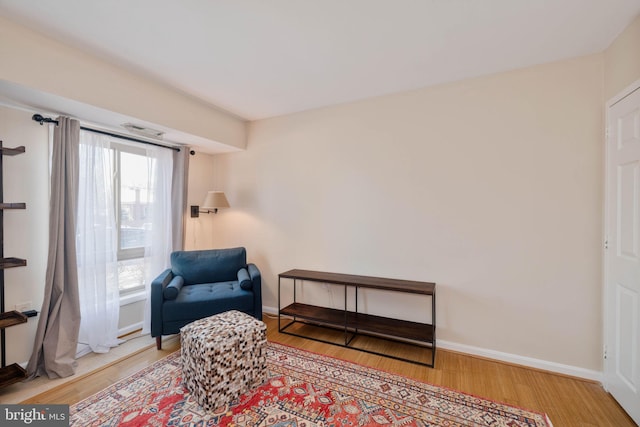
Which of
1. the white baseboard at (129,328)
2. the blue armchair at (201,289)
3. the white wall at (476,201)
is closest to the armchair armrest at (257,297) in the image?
the blue armchair at (201,289)

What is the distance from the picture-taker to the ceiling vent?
2.71m

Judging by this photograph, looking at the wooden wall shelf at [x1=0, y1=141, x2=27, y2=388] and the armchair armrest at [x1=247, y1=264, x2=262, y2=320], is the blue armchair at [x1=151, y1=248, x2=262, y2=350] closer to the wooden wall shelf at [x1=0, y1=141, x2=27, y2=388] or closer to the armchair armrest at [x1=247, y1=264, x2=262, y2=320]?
the armchair armrest at [x1=247, y1=264, x2=262, y2=320]

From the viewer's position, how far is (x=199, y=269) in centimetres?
319

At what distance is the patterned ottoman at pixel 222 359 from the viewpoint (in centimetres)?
184

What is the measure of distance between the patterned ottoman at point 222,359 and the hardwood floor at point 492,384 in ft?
2.44

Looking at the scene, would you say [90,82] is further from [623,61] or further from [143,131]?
[623,61]

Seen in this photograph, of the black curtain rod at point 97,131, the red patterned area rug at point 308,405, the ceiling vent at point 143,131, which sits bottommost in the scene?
the red patterned area rug at point 308,405

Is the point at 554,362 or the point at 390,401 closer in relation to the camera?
the point at 390,401

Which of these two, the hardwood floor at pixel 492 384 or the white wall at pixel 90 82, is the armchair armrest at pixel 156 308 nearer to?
the hardwood floor at pixel 492 384

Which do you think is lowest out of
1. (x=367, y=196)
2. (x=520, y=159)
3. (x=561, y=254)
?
(x=561, y=254)

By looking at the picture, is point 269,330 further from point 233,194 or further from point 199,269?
point 233,194

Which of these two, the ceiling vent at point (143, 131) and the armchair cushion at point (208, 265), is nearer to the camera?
the ceiling vent at point (143, 131)

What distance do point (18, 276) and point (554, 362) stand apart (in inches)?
176

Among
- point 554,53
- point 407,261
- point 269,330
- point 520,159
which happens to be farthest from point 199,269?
point 554,53
